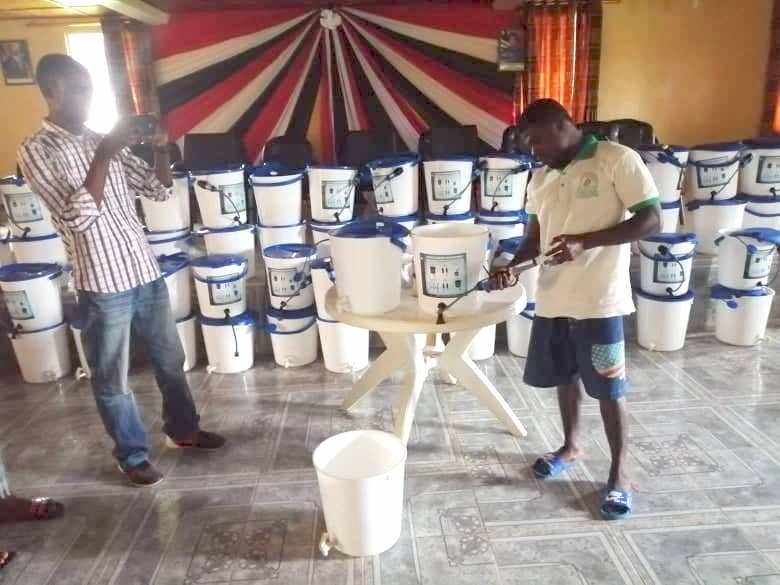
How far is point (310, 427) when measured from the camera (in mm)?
2518

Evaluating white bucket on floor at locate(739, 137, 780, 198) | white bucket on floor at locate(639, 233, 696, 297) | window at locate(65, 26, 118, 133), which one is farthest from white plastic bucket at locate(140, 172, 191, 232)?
white bucket on floor at locate(739, 137, 780, 198)

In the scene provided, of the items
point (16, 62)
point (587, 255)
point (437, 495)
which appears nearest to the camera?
point (587, 255)

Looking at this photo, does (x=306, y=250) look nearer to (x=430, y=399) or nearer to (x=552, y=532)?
(x=430, y=399)

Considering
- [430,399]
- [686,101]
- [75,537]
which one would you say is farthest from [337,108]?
[75,537]

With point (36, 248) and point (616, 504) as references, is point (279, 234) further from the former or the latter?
point (616, 504)

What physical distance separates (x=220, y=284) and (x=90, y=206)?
122 centimetres

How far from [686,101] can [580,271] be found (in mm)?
4723

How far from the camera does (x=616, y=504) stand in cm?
184

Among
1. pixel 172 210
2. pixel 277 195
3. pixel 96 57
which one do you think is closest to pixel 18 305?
pixel 172 210

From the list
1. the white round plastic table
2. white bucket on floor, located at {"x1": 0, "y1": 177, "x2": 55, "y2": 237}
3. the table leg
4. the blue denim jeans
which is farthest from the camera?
white bucket on floor, located at {"x1": 0, "y1": 177, "x2": 55, "y2": 237}

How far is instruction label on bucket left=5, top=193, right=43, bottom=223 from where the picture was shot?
10.5 ft

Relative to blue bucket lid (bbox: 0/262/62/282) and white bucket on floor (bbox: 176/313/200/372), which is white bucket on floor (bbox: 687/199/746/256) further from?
blue bucket lid (bbox: 0/262/62/282)

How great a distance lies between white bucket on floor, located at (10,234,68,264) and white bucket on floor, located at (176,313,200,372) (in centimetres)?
85

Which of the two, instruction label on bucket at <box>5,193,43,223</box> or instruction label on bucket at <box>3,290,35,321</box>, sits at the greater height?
instruction label on bucket at <box>5,193,43,223</box>
